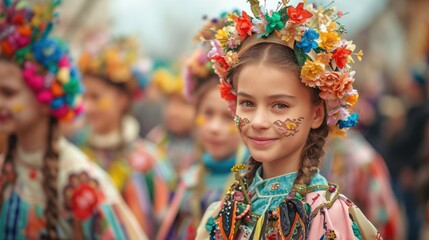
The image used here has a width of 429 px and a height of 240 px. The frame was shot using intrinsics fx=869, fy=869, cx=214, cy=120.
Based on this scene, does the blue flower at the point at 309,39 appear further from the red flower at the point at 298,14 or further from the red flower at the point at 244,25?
the red flower at the point at 244,25

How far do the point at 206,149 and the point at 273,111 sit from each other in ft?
8.66

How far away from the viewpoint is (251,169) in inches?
167

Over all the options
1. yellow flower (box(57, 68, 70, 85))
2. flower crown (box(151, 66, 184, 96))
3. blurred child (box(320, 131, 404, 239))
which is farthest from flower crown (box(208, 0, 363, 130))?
flower crown (box(151, 66, 184, 96))

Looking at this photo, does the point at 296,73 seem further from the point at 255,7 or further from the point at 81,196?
the point at 81,196

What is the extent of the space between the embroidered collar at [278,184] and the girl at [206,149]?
2072mm

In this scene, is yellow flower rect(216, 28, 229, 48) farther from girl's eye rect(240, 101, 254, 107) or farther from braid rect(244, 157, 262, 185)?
braid rect(244, 157, 262, 185)

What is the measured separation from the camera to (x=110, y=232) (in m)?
5.71

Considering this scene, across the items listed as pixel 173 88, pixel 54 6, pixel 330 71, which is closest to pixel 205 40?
pixel 330 71

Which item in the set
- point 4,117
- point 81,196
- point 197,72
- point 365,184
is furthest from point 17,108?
point 365,184

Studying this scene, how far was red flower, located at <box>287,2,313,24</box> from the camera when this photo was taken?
3.90 metres

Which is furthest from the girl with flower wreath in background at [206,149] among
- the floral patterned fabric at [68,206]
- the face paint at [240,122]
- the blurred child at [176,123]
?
the blurred child at [176,123]

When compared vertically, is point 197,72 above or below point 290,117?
above

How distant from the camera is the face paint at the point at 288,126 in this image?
12.9ft

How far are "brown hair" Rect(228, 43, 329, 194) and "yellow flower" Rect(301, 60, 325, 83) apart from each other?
6 centimetres
